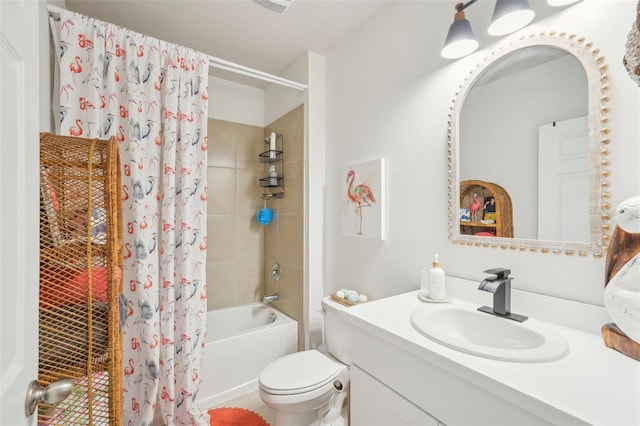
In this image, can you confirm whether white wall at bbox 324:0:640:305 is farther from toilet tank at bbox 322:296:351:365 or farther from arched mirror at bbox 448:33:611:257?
toilet tank at bbox 322:296:351:365

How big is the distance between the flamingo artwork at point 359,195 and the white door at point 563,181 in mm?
819

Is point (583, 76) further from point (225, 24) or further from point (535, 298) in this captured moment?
point (225, 24)

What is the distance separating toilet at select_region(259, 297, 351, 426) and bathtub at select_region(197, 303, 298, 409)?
1.69 ft

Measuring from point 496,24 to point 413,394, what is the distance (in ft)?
4.30

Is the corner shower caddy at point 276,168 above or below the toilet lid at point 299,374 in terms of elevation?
above

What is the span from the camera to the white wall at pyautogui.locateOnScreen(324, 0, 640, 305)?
2.83 ft

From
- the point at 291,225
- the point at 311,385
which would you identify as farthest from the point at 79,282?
the point at 291,225

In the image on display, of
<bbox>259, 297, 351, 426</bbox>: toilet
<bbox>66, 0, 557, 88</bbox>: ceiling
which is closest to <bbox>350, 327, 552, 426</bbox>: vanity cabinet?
<bbox>259, 297, 351, 426</bbox>: toilet

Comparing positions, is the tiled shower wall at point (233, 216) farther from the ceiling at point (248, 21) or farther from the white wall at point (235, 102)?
the ceiling at point (248, 21)

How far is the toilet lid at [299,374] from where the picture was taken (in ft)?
4.46

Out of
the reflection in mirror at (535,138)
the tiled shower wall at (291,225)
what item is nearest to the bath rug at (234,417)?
the tiled shower wall at (291,225)

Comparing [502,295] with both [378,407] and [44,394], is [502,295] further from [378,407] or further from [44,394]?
[44,394]

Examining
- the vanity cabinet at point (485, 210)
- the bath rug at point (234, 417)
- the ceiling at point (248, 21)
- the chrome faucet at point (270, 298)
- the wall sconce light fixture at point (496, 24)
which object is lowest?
the bath rug at point (234, 417)

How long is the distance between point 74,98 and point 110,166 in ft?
3.16
